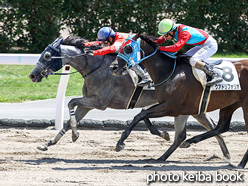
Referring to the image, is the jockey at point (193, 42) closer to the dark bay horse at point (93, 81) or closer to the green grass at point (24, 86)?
the dark bay horse at point (93, 81)

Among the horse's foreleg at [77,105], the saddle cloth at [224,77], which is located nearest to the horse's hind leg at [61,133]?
the horse's foreleg at [77,105]

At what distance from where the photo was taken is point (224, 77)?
6.74m

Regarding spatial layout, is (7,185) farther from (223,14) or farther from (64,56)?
(223,14)

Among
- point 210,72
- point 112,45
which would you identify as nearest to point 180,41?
point 210,72

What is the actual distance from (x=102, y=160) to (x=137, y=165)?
59cm

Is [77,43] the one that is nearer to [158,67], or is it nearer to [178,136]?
[158,67]

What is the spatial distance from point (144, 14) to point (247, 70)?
837 cm

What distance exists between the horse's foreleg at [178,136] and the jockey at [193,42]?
0.85 meters

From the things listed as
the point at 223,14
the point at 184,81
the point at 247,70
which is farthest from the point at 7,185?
the point at 223,14

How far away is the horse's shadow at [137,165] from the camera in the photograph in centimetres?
638

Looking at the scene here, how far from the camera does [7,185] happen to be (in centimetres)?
534

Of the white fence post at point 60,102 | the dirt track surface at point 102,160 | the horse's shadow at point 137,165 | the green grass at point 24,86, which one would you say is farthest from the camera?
the green grass at point 24,86

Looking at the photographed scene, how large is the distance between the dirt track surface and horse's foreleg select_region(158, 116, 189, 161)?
109mm

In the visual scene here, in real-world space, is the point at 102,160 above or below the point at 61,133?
below
